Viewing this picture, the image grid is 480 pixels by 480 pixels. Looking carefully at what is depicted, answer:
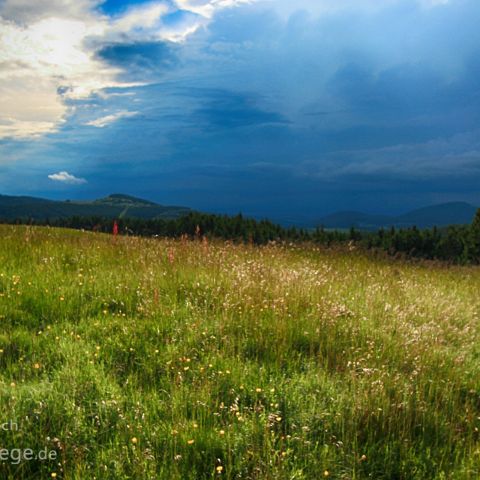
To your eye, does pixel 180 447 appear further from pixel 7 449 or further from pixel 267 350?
pixel 267 350

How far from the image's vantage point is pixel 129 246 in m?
10.4

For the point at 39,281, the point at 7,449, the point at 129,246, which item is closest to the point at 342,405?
the point at 7,449

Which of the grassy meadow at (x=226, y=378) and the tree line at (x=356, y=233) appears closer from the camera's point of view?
the grassy meadow at (x=226, y=378)

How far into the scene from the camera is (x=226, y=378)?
Result: 4.45 metres

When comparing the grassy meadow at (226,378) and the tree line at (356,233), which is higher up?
the tree line at (356,233)

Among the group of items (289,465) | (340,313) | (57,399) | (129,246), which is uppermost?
(129,246)

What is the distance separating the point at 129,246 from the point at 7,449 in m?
7.15

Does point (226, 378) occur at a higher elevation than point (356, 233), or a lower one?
lower

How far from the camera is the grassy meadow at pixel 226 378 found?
11.6 ft

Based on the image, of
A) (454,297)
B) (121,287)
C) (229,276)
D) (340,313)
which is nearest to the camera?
(340,313)

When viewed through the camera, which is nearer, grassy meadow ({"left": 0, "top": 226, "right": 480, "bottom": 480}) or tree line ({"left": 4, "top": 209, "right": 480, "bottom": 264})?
grassy meadow ({"left": 0, "top": 226, "right": 480, "bottom": 480})

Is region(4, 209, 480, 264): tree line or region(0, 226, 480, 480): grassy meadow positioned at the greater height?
region(4, 209, 480, 264): tree line

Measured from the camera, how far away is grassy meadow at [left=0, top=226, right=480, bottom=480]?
3523 mm

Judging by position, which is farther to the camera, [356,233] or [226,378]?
[356,233]
